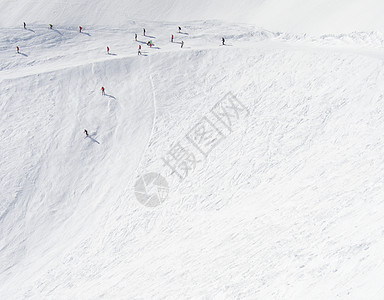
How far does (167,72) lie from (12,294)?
78.0 ft

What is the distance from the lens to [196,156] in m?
29.6

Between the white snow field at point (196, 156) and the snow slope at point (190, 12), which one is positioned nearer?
the white snow field at point (196, 156)

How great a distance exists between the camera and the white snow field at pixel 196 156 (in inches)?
730

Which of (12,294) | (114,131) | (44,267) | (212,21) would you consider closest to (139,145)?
(114,131)

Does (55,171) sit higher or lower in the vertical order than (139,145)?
higher

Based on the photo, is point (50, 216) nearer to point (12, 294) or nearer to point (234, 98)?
point (12, 294)

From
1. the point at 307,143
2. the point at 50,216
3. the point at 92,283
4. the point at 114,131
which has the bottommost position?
the point at 307,143

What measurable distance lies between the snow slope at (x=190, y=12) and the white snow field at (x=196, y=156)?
0.36 m

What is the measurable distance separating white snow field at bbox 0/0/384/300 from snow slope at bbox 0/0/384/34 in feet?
1.18

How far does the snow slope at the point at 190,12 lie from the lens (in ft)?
133

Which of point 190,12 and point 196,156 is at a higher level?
point 190,12

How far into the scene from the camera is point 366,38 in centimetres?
3428

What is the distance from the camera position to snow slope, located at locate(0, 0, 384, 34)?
4047 centimetres

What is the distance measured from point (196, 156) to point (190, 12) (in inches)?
990
